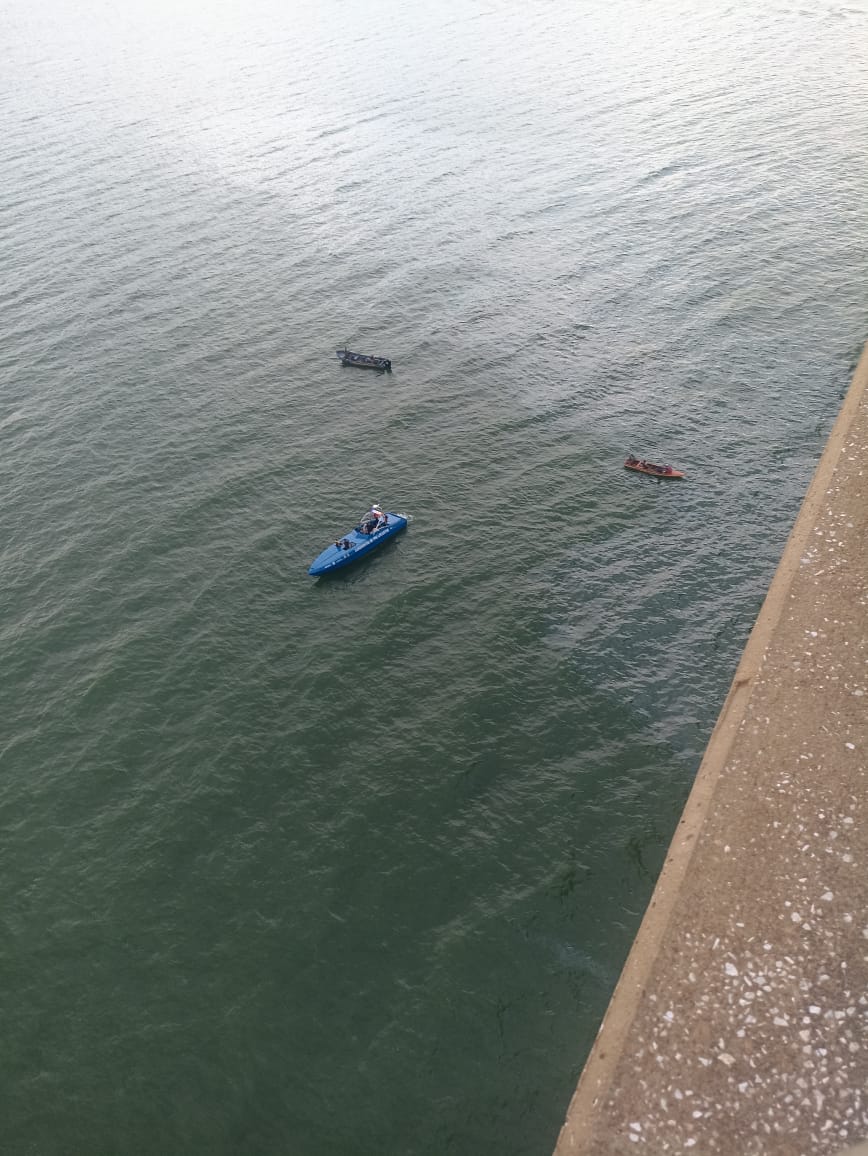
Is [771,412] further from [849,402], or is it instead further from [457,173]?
[457,173]

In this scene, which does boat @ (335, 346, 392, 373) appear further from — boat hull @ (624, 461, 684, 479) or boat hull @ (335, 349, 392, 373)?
boat hull @ (624, 461, 684, 479)

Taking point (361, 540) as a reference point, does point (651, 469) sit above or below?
below

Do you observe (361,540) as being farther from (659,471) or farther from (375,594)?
Answer: (659,471)

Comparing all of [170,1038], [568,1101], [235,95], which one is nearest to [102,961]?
[170,1038]

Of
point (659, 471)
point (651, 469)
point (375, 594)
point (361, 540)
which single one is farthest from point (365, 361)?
point (375, 594)

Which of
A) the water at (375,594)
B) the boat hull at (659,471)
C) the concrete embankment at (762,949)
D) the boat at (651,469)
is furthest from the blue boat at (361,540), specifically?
the concrete embankment at (762,949)

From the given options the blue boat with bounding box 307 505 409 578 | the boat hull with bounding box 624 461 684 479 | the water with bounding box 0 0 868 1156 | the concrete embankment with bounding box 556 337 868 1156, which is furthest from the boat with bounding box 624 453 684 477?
the concrete embankment with bounding box 556 337 868 1156
